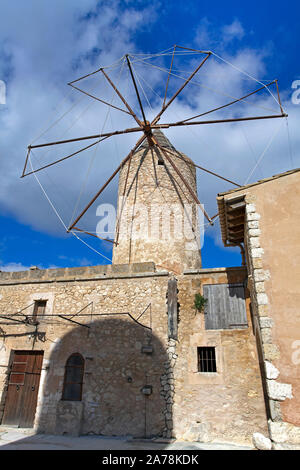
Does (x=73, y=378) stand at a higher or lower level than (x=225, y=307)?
lower

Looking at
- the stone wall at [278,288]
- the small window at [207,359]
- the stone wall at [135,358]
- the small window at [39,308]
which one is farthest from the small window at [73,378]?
the stone wall at [278,288]

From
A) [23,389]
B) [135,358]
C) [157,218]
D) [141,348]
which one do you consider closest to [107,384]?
[135,358]

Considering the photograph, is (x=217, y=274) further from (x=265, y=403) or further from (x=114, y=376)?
(x=114, y=376)

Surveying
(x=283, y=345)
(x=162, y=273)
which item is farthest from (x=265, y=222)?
(x=162, y=273)

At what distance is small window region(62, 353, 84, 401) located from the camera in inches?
342

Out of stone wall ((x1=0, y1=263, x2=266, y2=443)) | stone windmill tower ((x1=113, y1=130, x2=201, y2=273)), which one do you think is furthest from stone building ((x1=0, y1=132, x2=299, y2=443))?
stone windmill tower ((x1=113, y1=130, x2=201, y2=273))

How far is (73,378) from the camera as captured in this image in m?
8.85

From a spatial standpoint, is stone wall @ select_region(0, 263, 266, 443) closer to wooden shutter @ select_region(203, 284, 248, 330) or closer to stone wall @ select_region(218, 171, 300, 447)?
wooden shutter @ select_region(203, 284, 248, 330)

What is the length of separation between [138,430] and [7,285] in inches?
250

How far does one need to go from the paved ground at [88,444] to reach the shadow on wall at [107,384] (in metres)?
0.40

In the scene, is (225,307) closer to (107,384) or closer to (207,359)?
(207,359)

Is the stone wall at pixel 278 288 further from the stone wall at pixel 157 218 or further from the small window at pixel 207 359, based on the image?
the stone wall at pixel 157 218

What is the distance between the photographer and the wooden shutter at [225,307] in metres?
8.46

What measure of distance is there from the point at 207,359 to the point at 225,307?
1486 mm
